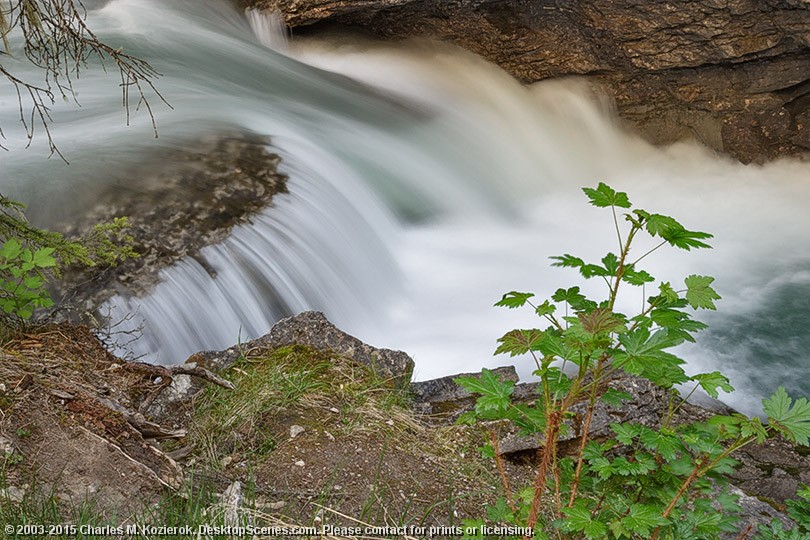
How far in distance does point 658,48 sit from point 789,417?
21.8 ft

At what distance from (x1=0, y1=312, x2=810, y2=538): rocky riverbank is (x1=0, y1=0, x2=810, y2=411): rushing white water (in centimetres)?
121

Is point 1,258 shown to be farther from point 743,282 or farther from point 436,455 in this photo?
point 743,282

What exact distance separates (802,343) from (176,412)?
4862 millimetres

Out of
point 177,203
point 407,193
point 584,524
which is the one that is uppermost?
point 584,524

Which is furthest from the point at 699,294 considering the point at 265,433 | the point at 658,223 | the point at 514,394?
the point at 514,394

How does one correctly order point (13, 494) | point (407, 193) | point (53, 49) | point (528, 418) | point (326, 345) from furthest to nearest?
point (407, 193) < point (53, 49) < point (326, 345) < point (13, 494) < point (528, 418)

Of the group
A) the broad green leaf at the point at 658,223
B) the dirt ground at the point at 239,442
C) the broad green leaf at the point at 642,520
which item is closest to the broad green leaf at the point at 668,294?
the broad green leaf at the point at 658,223

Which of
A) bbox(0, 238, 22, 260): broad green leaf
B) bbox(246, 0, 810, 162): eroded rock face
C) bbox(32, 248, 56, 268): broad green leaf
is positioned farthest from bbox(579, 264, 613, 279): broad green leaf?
bbox(246, 0, 810, 162): eroded rock face

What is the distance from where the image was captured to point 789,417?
74.5 inches

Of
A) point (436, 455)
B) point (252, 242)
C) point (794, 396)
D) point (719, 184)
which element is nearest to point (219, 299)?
point (252, 242)

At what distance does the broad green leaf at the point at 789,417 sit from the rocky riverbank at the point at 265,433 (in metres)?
1.18

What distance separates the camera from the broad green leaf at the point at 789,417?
73.2 inches

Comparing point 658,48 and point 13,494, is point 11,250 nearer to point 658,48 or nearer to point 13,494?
point 13,494

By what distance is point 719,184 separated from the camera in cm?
832
